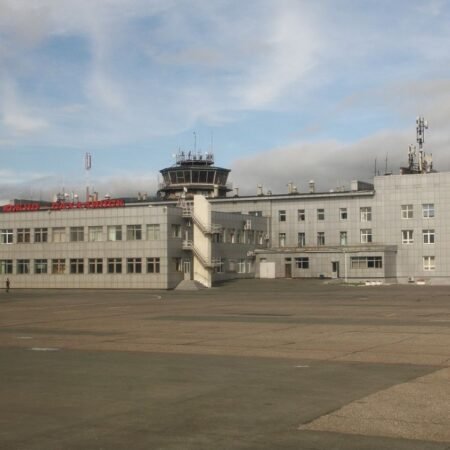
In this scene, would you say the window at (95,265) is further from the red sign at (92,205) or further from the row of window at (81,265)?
the red sign at (92,205)

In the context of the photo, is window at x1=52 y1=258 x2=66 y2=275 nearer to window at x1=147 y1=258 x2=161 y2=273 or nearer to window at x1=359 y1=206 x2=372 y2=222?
window at x1=147 y1=258 x2=161 y2=273

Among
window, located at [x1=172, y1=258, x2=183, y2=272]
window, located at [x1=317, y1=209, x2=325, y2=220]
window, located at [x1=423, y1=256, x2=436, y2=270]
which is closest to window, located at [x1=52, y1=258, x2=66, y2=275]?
window, located at [x1=172, y1=258, x2=183, y2=272]

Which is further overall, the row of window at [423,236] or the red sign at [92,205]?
the row of window at [423,236]

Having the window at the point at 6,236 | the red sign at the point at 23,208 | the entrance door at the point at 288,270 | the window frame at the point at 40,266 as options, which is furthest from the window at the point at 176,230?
the entrance door at the point at 288,270

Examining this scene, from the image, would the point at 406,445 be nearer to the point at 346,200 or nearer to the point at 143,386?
the point at 143,386

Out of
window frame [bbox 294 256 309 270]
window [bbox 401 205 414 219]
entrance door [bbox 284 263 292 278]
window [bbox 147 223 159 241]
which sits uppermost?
window [bbox 401 205 414 219]

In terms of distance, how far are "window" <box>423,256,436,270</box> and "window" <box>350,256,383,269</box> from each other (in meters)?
6.66

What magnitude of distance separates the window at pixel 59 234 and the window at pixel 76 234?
3.92ft

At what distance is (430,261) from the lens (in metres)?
106

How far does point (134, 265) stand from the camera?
89750 millimetres

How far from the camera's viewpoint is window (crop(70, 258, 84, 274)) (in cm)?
9342

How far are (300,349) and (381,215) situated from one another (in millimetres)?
89573

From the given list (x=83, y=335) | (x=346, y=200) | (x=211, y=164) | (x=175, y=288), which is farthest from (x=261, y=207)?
(x=83, y=335)

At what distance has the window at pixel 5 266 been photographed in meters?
98.9
